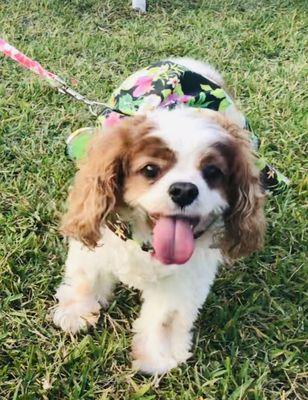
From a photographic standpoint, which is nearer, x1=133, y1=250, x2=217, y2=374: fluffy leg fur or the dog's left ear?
the dog's left ear

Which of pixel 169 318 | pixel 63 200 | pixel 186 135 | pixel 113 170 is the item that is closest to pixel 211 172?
pixel 186 135

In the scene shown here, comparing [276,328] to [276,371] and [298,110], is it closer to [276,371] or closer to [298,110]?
[276,371]

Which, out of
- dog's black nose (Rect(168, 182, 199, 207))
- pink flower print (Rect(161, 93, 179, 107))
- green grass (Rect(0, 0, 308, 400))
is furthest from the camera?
pink flower print (Rect(161, 93, 179, 107))

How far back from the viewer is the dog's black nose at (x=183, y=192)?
1759mm

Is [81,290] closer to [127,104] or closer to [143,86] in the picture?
[127,104]

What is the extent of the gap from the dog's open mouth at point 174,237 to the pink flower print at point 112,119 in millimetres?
414

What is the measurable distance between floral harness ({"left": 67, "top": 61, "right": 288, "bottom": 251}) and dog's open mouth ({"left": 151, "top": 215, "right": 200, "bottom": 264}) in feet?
1.60

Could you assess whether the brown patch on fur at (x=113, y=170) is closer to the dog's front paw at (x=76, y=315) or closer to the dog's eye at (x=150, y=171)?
the dog's eye at (x=150, y=171)

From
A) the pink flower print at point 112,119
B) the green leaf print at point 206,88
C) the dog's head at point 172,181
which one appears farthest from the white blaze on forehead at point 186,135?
the green leaf print at point 206,88

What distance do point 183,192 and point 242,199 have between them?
0.34 m

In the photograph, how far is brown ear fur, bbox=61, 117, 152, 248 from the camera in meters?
Result: 1.93

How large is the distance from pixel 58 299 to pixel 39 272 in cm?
16

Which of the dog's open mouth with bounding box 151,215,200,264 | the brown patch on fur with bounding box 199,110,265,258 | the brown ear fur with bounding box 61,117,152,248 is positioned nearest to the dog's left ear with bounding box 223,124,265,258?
the brown patch on fur with bounding box 199,110,265,258

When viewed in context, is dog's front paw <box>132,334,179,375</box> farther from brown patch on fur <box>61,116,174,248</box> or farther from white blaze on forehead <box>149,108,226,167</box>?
white blaze on forehead <box>149,108,226,167</box>
